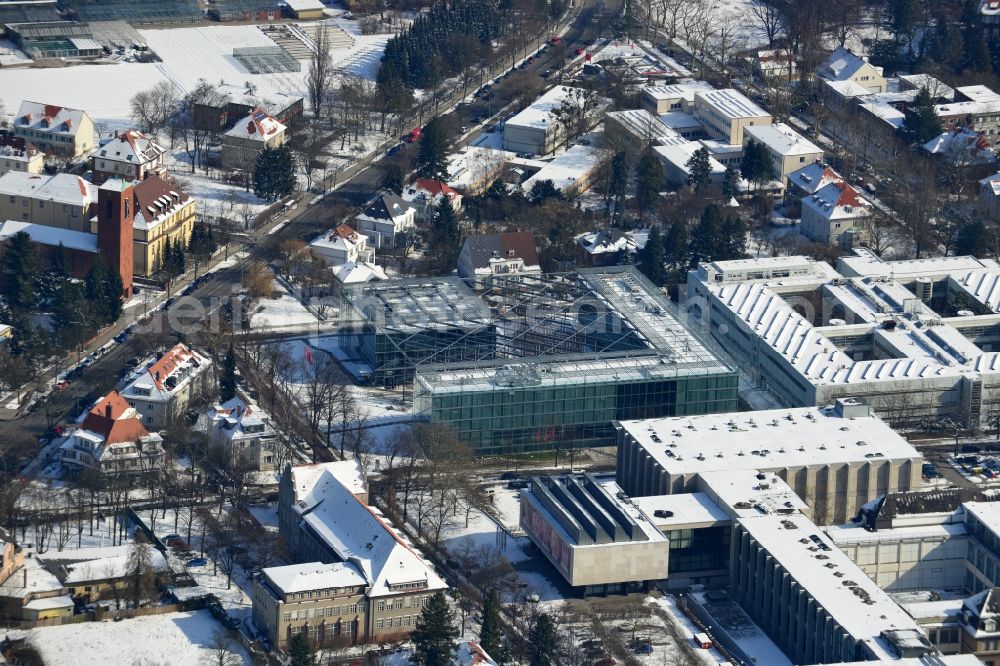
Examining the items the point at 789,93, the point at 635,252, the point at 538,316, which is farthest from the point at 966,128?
the point at 538,316

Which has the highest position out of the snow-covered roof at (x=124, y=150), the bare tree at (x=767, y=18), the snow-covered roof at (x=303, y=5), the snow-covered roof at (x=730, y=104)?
the bare tree at (x=767, y=18)

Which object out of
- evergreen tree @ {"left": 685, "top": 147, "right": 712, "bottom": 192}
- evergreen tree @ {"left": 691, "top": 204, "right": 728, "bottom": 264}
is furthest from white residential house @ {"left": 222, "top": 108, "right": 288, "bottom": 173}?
evergreen tree @ {"left": 691, "top": 204, "right": 728, "bottom": 264}

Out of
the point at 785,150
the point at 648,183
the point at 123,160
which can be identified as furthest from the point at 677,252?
the point at 123,160

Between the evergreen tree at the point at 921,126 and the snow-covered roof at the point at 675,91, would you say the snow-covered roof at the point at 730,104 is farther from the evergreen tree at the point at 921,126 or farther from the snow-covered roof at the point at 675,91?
the evergreen tree at the point at 921,126

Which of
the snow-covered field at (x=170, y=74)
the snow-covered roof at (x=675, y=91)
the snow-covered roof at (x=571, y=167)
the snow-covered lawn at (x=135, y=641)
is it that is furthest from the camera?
the snow-covered roof at (x=675, y=91)

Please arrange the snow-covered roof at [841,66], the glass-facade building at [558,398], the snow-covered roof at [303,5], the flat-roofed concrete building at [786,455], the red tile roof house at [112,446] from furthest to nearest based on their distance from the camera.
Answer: the snow-covered roof at [303,5]
the snow-covered roof at [841,66]
the glass-facade building at [558,398]
the red tile roof house at [112,446]
the flat-roofed concrete building at [786,455]

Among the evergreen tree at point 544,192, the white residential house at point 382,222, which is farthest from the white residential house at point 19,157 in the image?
the evergreen tree at point 544,192

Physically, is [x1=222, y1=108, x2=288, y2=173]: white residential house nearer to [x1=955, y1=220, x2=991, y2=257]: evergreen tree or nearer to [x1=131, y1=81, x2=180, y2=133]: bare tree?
[x1=131, y1=81, x2=180, y2=133]: bare tree
